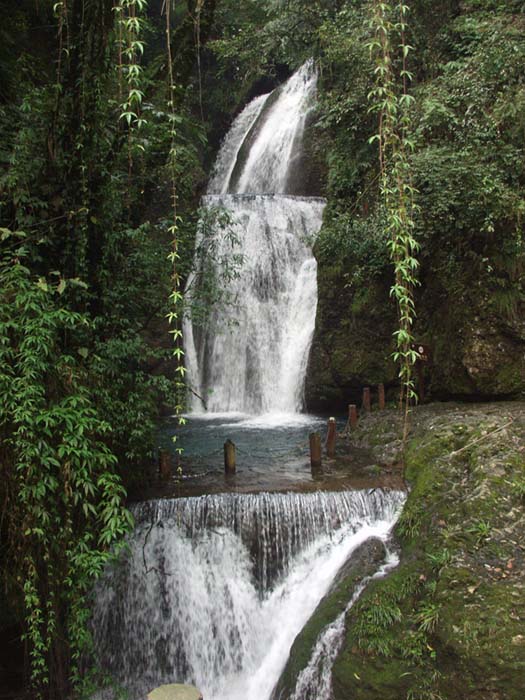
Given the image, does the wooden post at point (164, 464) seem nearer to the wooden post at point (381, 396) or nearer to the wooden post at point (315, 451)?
the wooden post at point (315, 451)

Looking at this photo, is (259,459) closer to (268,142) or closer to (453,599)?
(453,599)

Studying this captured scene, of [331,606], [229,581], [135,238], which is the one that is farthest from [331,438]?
[135,238]

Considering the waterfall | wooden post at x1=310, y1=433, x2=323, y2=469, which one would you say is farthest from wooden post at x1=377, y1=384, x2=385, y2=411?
wooden post at x1=310, y1=433, x2=323, y2=469

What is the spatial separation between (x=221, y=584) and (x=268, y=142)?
14686 mm

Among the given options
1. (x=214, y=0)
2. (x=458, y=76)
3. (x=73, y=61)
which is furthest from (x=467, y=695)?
(x=458, y=76)

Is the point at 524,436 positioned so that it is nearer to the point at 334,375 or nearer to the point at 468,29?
the point at 334,375

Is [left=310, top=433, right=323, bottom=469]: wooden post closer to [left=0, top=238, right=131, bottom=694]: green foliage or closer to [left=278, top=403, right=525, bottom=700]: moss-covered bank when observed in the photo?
[left=278, top=403, right=525, bottom=700]: moss-covered bank

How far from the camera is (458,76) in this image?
38.0 ft

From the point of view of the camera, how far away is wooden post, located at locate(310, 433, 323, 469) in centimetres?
857

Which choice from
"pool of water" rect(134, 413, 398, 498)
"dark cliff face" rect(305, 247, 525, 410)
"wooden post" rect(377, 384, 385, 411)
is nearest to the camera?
"pool of water" rect(134, 413, 398, 498)

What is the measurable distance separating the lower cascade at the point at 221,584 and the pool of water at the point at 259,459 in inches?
20.1

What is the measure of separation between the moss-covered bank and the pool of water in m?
1.33

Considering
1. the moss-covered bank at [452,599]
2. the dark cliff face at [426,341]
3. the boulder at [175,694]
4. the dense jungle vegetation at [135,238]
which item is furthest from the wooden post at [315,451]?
the boulder at [175,694]

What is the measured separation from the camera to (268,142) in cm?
1842
